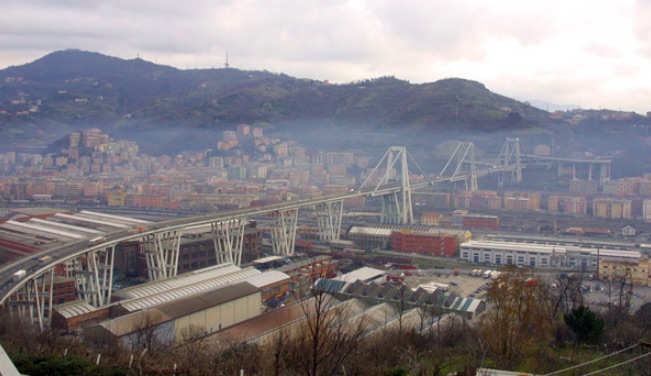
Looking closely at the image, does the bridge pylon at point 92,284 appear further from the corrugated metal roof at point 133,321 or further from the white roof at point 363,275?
the white roof at point 363,275

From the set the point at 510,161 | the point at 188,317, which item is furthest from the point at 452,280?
the point at 510,161

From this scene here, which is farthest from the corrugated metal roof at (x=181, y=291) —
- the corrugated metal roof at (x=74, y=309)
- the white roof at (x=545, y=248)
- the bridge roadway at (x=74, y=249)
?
the white roof at (x=545, y=248)

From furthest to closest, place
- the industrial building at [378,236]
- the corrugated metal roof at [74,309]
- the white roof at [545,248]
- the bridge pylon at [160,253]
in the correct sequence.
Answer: the industrial building at [378,236] < the white roof at [545,248] < the bridge pylon at [160,253] < the corrugated metal roof at [74,309]

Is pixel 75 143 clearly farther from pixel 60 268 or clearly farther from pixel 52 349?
pixel 52 349

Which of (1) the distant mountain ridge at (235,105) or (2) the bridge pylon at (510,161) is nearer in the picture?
(2) the bridge pylon at (510,161)

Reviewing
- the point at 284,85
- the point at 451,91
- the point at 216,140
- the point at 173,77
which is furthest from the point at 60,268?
the point at 173,77

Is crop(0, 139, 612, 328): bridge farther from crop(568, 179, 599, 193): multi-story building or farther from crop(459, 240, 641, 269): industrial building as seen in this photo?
crop(568, 179, 599, 193): multi-story building
